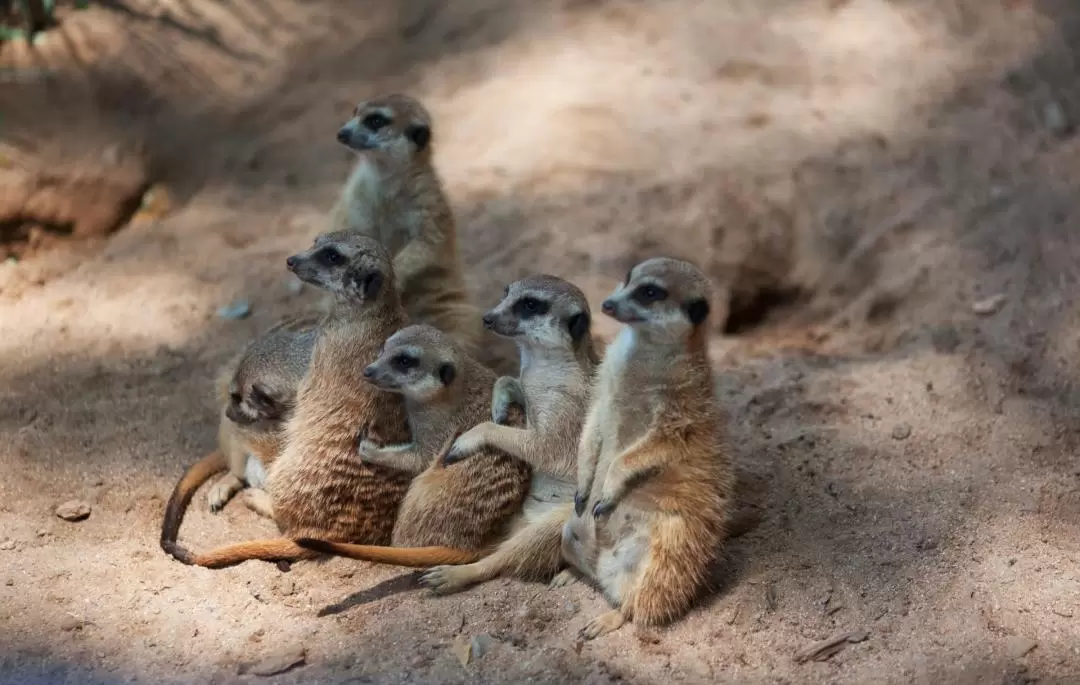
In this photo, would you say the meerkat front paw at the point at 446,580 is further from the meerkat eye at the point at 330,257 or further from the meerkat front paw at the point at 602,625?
the meerkat eye at the point at 330,257

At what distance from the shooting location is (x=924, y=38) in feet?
16.3

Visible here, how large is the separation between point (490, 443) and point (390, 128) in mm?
1343

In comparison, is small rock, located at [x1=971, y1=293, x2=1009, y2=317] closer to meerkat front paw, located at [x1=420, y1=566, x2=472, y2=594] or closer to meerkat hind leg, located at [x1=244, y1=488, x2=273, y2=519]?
meerkat front paw, located at [x1=420, y1=566, x2=472, y2=594]

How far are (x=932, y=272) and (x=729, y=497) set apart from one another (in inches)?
69.4

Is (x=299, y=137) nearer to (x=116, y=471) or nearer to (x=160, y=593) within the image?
(x=116, y=471)

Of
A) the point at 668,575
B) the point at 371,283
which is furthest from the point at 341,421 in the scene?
the point at 668,575

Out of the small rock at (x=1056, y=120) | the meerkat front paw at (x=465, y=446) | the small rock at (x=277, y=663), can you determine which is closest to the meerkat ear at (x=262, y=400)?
the meerkat front paw at (x=465, y=446)

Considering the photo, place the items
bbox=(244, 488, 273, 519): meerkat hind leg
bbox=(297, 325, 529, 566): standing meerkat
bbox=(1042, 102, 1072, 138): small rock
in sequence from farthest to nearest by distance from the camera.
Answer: bbox=(1042, 102, 1072, 138): small rock < bbox=(244, 488, 273, 519): meerkat hind leg < bbox=(297, 325, 529, 566): standing meerkat

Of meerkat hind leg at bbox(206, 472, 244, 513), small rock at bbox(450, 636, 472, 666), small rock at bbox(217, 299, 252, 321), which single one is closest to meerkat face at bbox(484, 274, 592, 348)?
small rock at bbox(450, 636, 472, 666)

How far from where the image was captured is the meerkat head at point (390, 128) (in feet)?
11.7

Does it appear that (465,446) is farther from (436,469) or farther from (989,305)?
(989,305)

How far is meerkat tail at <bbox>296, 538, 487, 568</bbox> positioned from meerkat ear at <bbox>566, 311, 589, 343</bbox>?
1.93ft

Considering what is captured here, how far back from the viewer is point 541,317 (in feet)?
9.07

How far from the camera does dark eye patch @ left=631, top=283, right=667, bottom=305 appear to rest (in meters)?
2.50
